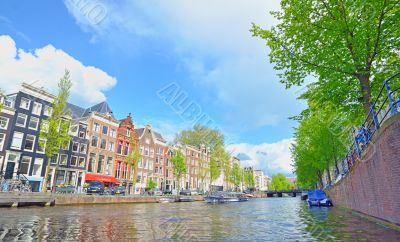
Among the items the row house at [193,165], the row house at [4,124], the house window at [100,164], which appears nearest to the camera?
the row house at [4,124]

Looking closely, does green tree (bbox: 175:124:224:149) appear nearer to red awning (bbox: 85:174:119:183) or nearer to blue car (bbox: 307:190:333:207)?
red awning (bbox: 85:174:119:183)

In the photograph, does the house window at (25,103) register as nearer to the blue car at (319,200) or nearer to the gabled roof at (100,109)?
the gabled roof at (100,109)

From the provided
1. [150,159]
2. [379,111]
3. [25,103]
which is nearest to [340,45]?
[379,111]

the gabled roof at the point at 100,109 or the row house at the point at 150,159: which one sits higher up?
the gabled roof at the point at 100,109

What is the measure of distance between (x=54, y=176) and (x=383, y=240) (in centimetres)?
4388

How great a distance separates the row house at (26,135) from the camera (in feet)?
118

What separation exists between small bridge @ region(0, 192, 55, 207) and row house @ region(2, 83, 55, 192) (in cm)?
1251

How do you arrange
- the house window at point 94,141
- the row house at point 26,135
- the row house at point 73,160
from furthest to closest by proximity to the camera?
the house window at point 94,141 < the row house at point 73,160 < the row house at point 26,135

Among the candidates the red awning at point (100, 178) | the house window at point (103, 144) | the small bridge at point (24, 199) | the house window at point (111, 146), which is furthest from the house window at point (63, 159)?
the small bridge at point (24, 199)

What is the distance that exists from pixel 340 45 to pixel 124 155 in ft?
162

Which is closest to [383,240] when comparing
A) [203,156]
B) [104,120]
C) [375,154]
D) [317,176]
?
[375,154]

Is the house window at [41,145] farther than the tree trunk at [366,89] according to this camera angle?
Yes

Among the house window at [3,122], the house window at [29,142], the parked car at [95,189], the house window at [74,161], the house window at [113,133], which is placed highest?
the house window at [113,133]

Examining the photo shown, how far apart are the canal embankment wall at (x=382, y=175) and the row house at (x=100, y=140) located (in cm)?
4375
